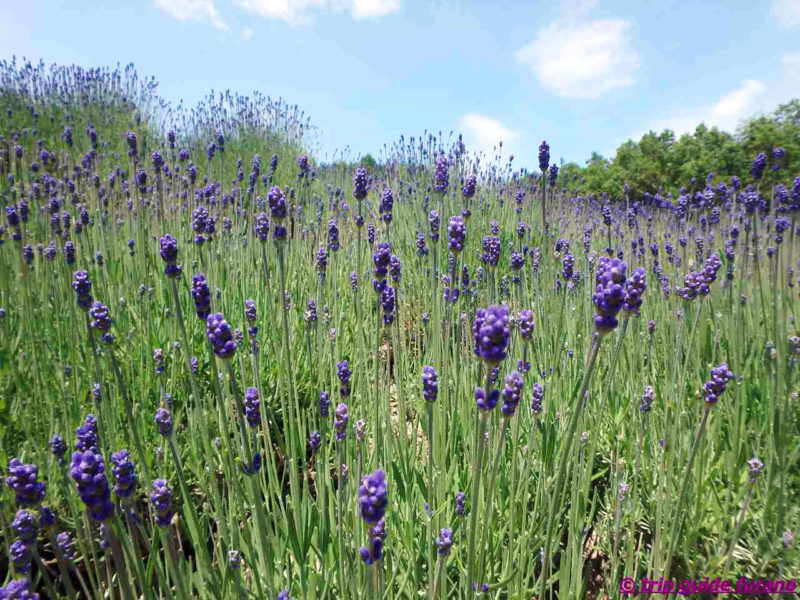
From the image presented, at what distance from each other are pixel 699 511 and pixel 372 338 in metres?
2.47

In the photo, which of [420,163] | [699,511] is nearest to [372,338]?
[699,511]

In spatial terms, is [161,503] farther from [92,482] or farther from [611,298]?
[611,298]

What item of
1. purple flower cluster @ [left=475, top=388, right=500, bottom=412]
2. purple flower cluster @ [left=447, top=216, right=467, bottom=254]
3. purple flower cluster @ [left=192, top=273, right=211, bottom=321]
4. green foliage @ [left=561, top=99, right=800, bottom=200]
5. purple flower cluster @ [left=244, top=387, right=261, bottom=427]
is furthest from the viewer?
green foliage @ [left=561, top=99, right=800, bottom=200]

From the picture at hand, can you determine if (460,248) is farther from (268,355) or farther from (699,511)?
(268,355)

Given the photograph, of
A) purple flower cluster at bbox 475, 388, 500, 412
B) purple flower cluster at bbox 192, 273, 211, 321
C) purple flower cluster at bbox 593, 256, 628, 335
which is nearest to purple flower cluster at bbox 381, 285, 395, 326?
purple flower cluster at bbox 192, 273, 211, 321

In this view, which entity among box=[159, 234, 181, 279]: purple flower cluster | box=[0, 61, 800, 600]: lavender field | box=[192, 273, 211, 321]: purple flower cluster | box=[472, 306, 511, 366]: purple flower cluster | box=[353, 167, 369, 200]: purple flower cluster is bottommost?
box=[0, 61, 800, 600]: lavender field

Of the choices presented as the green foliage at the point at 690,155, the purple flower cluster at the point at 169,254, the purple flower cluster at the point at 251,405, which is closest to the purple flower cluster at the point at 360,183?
the purple flower cluster at the point at 169,254

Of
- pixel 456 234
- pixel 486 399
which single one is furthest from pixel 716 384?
pixel 456 234

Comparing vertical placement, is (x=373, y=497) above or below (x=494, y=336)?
below

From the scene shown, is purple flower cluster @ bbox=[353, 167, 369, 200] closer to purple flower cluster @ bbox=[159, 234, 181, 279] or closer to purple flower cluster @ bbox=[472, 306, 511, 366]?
purple flower cluster @ bbox=[159, 234, 181, 279]

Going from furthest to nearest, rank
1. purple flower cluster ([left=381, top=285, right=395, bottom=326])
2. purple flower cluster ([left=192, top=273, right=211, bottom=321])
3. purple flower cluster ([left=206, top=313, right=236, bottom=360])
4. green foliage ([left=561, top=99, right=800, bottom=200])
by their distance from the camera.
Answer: green foliage ([left=561, top=99, right=800, bottom=200]), purple flower cluster ([left=381, top=285, right=395, bottom=326]), purple flower cluster ([left=192, top=273, right=211, bottom=321]), purple flower cluster ([left=206, top=313, right=236, bottom=360])

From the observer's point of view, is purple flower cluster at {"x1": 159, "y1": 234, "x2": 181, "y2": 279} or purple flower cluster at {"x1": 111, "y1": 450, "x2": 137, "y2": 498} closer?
purple flower cluster at {"x1": 111, "y1": 450, "x2": 137, "y2": 498}

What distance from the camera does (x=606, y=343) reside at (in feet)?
10.2

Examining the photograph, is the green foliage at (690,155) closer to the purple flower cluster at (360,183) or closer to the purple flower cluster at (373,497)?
the purple flower cluster at (360,183)
